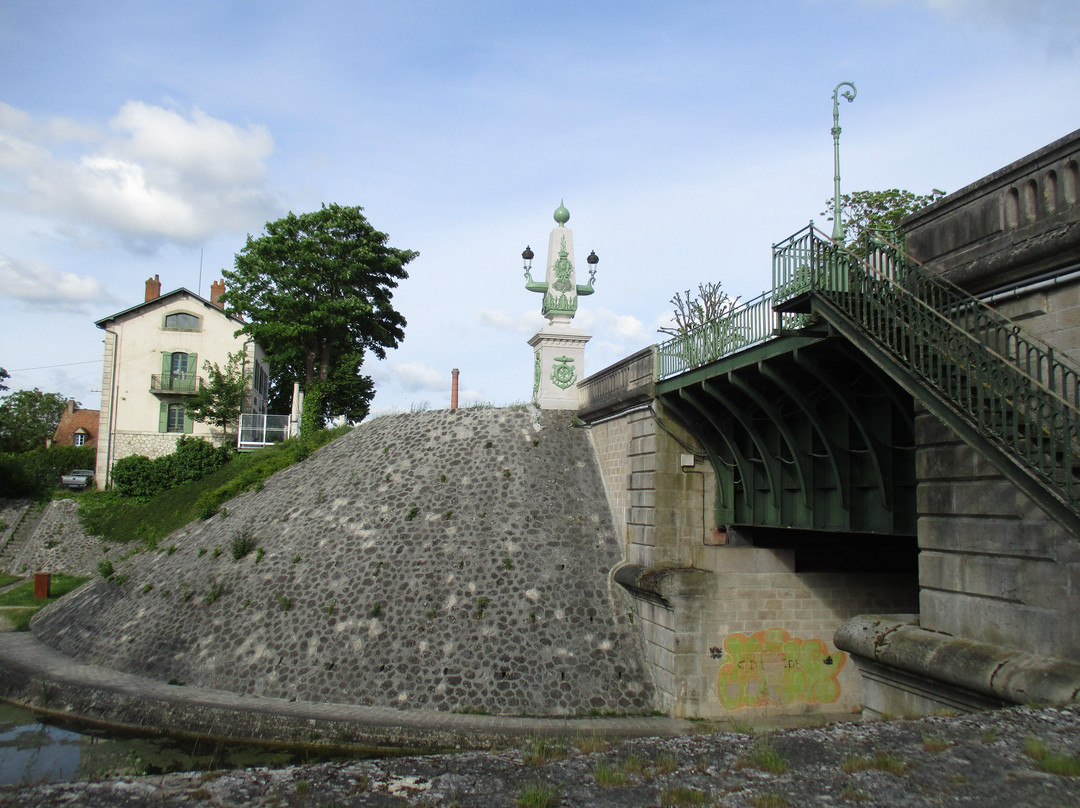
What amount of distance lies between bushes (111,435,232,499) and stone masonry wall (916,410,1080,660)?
29.6 metres

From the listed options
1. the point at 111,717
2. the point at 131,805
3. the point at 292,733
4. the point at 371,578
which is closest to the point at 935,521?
the point at 131,805

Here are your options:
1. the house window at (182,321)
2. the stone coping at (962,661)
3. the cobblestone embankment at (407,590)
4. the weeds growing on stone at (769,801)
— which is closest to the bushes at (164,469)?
the house window at (182,321)

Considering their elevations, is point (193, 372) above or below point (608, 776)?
above

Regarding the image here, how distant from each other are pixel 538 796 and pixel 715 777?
141 cm

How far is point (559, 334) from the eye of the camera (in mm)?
22828

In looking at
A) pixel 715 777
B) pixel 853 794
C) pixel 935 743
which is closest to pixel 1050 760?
pixel 935 743

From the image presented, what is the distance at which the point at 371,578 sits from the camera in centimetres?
1739

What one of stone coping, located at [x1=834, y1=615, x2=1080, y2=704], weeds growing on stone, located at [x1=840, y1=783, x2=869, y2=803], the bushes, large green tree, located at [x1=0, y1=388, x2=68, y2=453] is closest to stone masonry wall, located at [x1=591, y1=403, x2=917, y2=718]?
stone coping, located at [x1=834, y1=615, x2=1080, y2=704]

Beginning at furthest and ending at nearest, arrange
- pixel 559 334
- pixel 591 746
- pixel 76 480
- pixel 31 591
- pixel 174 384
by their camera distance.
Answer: pixel 174 384 < pixel 76 480 < pixel 31 591 < pixel 559 334 < pixel 591 746

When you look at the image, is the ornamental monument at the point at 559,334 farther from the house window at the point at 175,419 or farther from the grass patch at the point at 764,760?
the house window at the point at 175,419

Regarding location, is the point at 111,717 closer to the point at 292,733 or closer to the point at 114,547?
the point at 292,733

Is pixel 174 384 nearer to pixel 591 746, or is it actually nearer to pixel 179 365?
pixel 179 365

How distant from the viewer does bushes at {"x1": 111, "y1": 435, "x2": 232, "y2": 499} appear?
32.0m

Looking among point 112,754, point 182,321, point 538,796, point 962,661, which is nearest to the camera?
point 538,796
